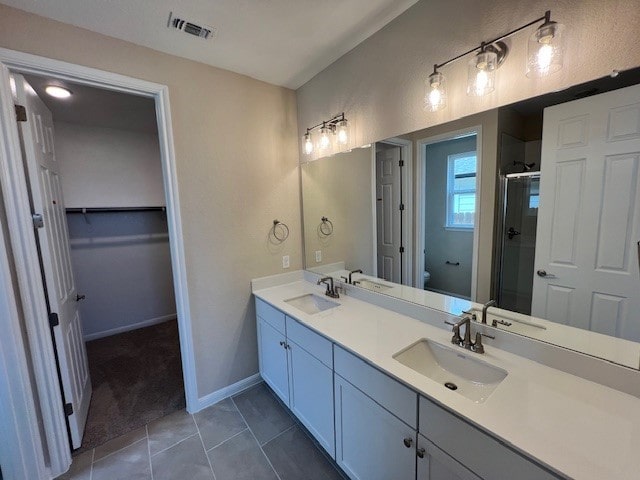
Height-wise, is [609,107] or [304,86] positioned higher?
[304,86]

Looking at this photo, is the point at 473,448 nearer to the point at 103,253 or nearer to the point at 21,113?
the point at 21,113

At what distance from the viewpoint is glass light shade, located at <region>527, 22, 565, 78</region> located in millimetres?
1031

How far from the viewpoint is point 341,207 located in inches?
89.2

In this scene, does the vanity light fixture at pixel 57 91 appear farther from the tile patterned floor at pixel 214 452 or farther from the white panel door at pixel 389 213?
the tile patterned floor at pixel 214 452

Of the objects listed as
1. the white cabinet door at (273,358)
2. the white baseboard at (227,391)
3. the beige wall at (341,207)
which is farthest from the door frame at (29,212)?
the white cabinet door at (273,358)

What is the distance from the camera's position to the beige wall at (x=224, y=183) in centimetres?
188

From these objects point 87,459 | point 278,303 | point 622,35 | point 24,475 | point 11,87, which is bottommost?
point 87,459

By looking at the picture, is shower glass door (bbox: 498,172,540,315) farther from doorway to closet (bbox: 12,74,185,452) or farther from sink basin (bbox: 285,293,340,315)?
doorway to closet (bbox: 12,74,185,452)

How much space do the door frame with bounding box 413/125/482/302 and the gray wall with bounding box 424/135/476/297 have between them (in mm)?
22

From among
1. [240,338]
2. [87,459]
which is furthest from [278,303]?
[87,459]

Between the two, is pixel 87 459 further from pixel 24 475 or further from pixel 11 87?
pixel 11 87

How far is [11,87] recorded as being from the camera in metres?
1.43

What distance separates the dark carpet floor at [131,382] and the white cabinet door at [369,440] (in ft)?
4.81

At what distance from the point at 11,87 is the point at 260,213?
1539mm
